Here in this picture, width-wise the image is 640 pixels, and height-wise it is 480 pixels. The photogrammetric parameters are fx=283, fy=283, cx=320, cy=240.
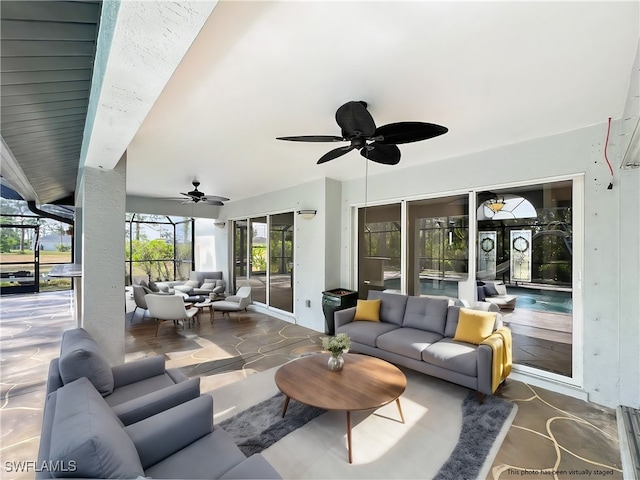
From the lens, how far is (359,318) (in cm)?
448

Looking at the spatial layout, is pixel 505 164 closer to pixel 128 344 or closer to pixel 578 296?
pixel 578 296

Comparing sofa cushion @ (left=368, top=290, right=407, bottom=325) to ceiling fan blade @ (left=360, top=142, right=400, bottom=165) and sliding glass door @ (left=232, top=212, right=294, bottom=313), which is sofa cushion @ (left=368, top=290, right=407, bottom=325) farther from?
sliding glass door @ (left=232, top=212, right=294, bottom=313)

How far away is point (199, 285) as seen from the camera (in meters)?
8.16

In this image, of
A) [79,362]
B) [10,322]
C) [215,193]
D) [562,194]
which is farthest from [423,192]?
[10,322]

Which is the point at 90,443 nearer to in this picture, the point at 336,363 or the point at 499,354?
the point at 336,363

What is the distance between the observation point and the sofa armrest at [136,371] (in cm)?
241

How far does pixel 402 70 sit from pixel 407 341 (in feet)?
9.67

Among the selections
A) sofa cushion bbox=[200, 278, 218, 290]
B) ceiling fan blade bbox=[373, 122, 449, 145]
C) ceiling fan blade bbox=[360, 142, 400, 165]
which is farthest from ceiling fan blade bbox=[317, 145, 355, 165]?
sofa cushion bbox=[200, 278, 218, 290]

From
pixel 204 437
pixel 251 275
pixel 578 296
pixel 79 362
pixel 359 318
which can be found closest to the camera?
pixel 204 437

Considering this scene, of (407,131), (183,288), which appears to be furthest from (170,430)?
(183,288)

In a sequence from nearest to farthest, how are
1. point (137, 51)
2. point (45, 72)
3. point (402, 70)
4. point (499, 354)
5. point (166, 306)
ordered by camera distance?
1. point (137, 51)
2. point (45, 72)
3. point (402, 70)
4. point (499, 354)
5. point (166, 306)

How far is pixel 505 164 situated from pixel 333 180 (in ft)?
9.49

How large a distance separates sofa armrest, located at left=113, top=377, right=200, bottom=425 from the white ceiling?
2346mm

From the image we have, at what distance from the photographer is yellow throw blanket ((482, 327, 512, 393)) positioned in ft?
9.41
